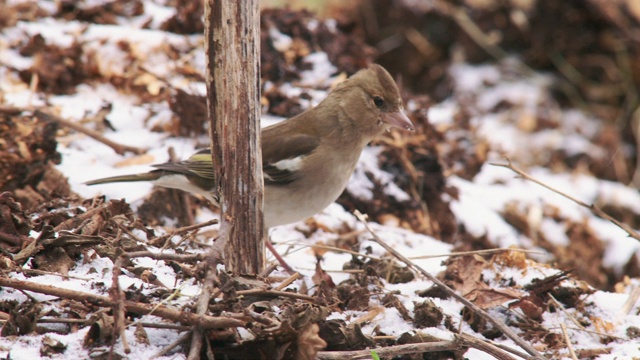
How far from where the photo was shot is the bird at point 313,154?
4.00 meters

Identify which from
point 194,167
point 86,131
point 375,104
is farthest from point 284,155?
point 86,131

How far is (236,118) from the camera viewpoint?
9.39 ft

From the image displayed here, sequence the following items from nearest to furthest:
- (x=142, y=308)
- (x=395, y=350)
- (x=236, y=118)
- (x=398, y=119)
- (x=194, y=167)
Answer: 1. (x=142, y=308)
2. (x=395, y=350)
3. (x=236, y=118)
4. (x=194, y=167)
5. (x=398, y=119)

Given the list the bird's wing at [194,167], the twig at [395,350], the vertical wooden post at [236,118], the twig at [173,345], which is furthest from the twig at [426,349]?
the bird's wing at [194,167]

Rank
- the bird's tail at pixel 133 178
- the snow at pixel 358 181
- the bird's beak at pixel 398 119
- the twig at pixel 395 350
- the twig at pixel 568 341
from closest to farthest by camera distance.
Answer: the twig at pixel 395 350 < the twig at pixel 568 341 < the snow at pixel 358 181 < the bird's tail at pixel 133 178 < the bird's beak at pixel 398 119

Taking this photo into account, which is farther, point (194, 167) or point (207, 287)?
point (194, 167)

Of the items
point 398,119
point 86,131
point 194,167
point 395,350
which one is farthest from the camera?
point 86,131

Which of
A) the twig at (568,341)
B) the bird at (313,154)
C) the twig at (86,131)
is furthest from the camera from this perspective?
the twig at (86,131)

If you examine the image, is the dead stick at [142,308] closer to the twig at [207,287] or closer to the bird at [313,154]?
the twig at [207,287]

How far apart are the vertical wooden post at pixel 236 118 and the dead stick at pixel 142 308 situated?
463 mm

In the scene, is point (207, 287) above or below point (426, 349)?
above

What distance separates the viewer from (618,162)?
7.01m

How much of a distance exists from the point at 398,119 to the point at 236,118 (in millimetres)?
1608

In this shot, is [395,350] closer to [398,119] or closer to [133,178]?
[398,119]
